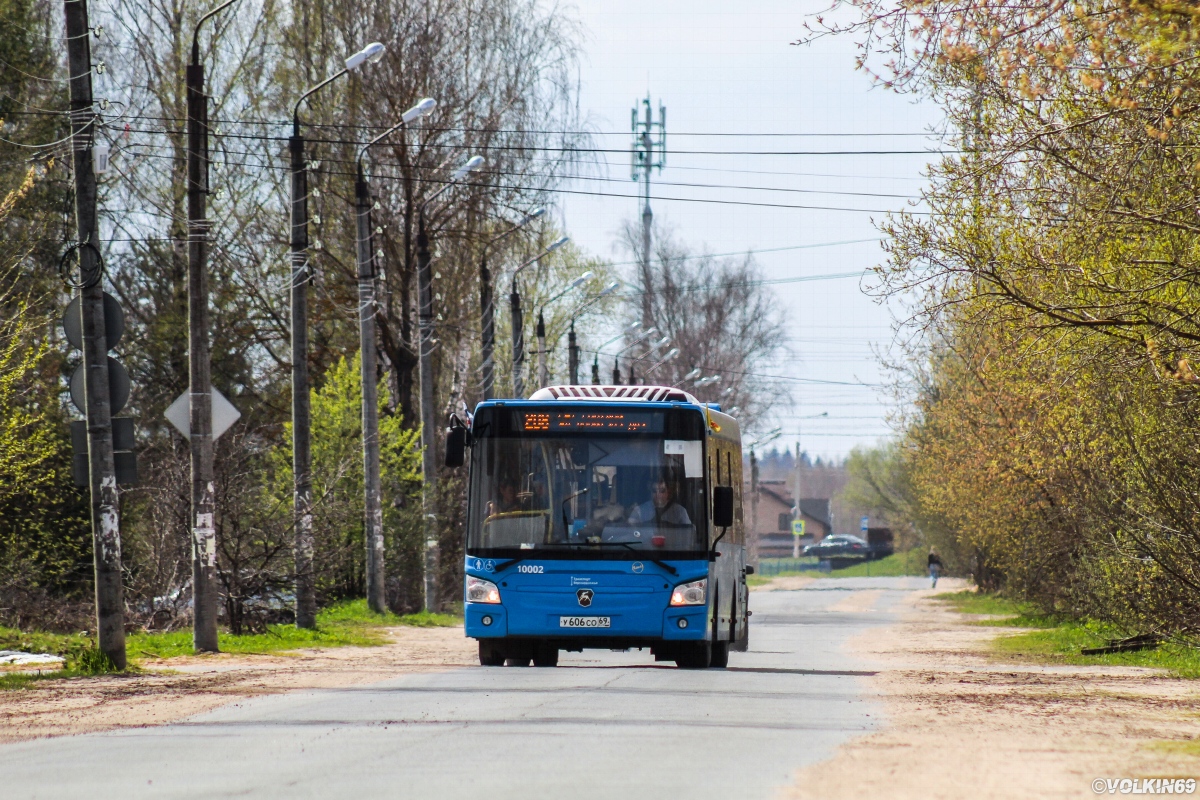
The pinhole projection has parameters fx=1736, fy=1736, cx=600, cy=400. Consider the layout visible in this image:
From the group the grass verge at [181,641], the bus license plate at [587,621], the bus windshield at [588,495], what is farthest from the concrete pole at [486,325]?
the bus license plate at [587,621]

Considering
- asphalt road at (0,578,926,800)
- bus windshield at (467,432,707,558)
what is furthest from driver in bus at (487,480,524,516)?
asphalt road at (0,578,926,800)

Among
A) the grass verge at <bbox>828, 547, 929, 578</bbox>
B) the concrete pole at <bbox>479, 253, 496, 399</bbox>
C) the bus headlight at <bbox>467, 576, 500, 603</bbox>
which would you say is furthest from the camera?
the grass verge at <bbox>828, 547, 929, 578</bbox>

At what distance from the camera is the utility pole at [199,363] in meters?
21.3

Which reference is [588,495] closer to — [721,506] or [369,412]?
[721,506]

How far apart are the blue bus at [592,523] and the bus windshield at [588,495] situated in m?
0.01

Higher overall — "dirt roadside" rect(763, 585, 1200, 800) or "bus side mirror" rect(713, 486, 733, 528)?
"bus side mirror" rect(713, 486, 733, 528)

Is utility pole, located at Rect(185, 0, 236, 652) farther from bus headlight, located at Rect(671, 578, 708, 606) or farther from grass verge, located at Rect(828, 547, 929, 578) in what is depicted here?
grass verge, located at Rect(828, 547, 929, 578)

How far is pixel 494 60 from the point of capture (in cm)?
4028

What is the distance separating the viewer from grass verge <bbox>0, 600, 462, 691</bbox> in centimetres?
1898

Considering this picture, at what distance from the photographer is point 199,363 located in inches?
845

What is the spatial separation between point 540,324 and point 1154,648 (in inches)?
1082

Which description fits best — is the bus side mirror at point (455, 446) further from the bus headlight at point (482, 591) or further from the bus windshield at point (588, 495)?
the bus headlight at point (482, 591)

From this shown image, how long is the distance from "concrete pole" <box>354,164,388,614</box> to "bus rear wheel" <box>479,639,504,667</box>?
40.2 feet

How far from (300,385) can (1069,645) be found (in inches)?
503
